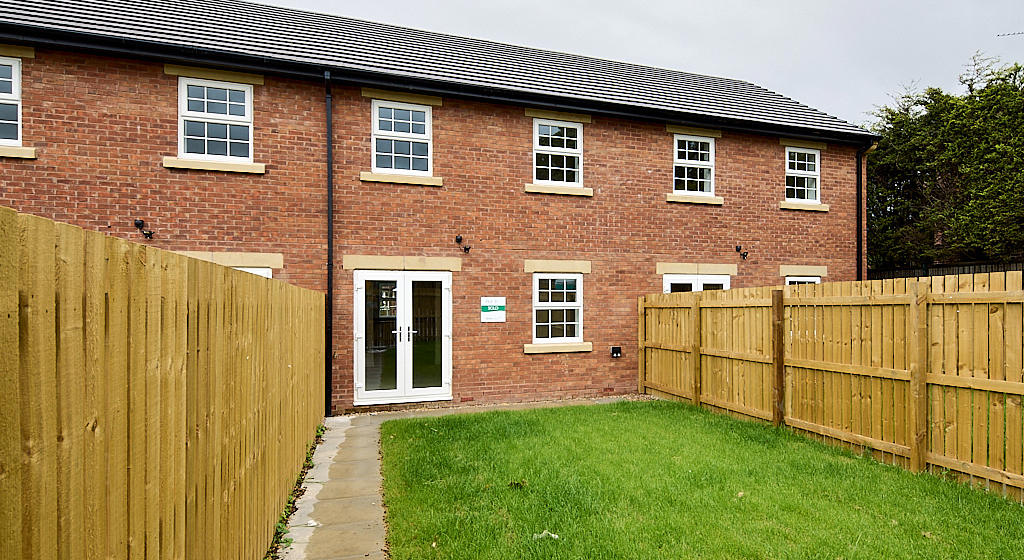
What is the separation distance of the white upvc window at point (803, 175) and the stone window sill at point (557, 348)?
225 inches

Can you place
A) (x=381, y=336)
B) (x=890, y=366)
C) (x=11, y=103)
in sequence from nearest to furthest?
(x=890, y=366), (x=11, y=103), (x=381, y=336)

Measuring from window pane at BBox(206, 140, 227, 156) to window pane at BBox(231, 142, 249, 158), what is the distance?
11 cm

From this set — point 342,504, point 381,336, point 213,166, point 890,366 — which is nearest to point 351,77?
point 213,166

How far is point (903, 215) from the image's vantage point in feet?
85.6

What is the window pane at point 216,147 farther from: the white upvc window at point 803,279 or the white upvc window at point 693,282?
the white upvc window at point 803,279

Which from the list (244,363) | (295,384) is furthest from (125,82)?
(244,363)

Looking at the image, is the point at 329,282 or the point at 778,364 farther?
the point at 329,282

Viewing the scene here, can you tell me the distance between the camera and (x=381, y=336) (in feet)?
31.3

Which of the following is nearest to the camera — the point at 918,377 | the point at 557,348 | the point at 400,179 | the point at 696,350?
the point at 918,377

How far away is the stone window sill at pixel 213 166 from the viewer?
8.67 meters

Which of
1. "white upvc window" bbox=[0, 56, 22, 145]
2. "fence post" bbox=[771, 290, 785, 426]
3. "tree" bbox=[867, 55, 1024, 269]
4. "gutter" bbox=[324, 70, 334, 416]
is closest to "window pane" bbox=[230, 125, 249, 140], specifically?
"gutter" bbox=[324, 70, 334, 416]

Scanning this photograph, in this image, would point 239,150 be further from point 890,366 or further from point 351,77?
point 890,366

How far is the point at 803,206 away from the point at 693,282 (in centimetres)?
318

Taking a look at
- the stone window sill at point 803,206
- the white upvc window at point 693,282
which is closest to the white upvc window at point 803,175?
the stone window sill at point 803,206
